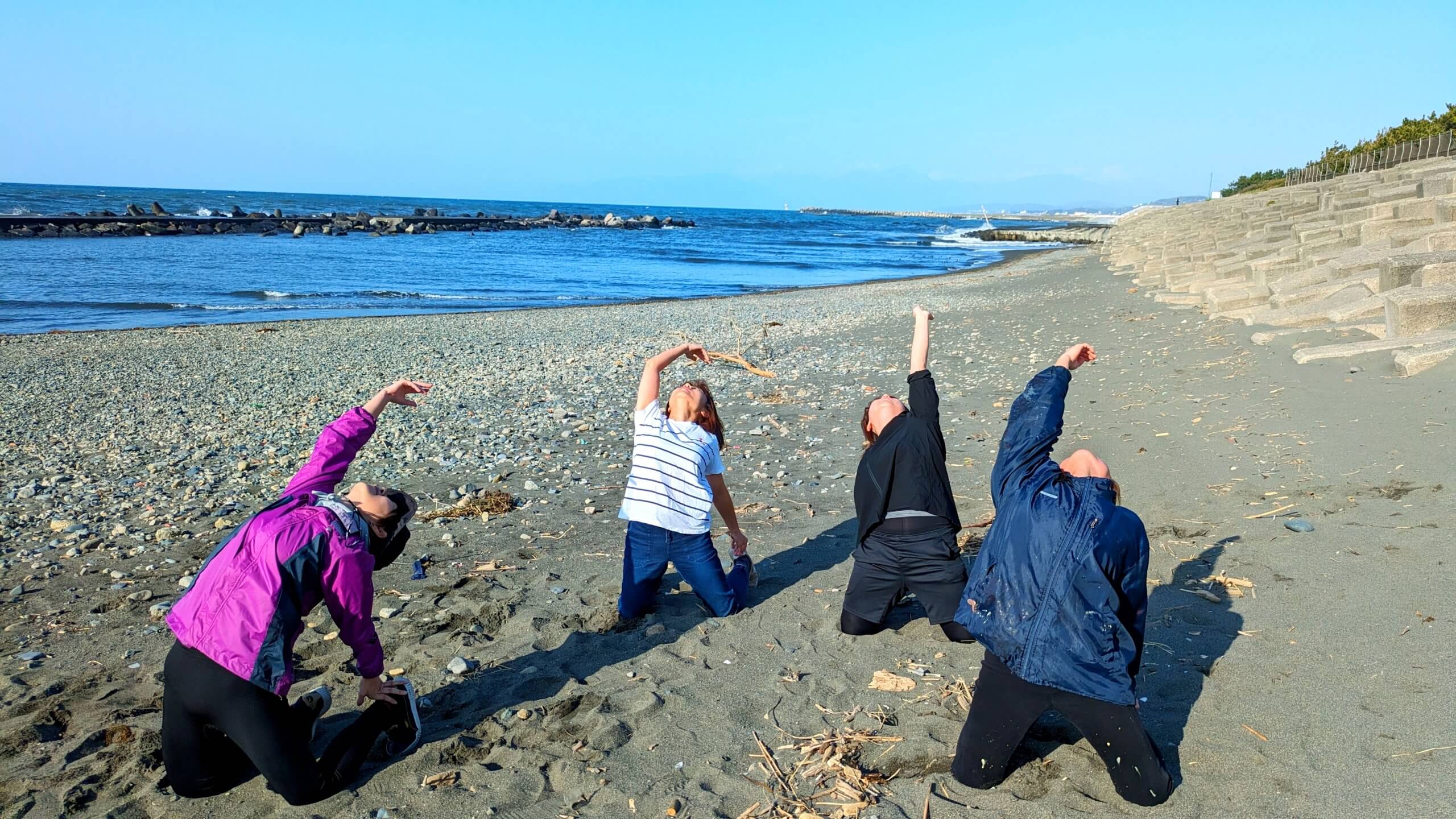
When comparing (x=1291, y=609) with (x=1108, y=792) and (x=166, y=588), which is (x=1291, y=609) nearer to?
(x=1108, y=792)

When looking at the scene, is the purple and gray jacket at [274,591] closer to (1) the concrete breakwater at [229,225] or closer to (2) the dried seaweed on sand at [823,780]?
(2) the dried seaweed on sand at [823,780]

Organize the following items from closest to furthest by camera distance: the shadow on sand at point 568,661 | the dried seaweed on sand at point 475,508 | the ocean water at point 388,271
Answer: the shadow on sand at point 568,661, the dried seaweed on sand at point 475,508, the ocean water at point 388,271

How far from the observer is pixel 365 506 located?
11.3 ft

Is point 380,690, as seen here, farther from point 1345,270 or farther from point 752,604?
point 1345,270

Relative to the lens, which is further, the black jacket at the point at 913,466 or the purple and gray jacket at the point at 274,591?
the black jacket at the point at 913,466

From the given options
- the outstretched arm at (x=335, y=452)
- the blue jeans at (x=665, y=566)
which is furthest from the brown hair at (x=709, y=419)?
the outstretched arm at (x=335, y=452)

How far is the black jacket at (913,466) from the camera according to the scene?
4582 mm

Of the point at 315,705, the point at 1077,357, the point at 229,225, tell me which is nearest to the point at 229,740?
the point at 315,705

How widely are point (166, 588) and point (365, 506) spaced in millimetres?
2965

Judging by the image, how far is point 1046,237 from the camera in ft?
224

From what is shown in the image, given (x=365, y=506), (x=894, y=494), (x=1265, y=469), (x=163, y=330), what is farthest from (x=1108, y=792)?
(x=163, y=330)

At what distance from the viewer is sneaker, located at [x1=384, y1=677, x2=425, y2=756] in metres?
3.67

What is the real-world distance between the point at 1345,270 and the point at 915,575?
31.3 feet

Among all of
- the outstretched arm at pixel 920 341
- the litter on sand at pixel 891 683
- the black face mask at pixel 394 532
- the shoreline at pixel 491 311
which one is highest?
the outstretched arm at pixel 920 341
